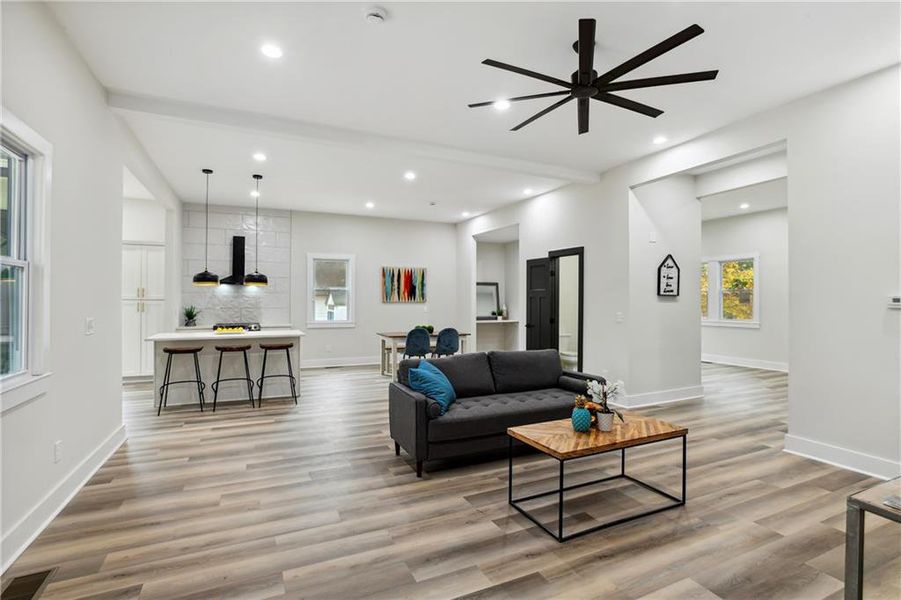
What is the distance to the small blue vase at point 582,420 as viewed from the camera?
9.60ft

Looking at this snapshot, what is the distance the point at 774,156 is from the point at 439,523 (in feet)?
18.0

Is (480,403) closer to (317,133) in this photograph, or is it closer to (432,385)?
(432,385)

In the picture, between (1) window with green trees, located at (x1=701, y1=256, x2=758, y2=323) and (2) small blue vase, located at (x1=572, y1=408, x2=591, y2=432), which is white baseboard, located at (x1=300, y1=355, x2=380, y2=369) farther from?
(1) window with green trees, located at (x1=701, y1=256, x2=758, y2=323)

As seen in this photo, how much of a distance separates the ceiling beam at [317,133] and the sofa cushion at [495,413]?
2.83m

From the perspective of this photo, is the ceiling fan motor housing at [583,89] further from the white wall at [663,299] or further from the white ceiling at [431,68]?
the white wall at [663,299]

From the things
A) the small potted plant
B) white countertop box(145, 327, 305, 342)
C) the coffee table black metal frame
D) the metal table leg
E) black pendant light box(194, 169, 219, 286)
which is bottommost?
the coffee table black metal frame

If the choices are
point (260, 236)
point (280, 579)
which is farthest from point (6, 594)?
point (260, 236)

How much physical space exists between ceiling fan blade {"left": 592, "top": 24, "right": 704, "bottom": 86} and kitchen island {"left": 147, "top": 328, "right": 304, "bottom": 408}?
455 cm

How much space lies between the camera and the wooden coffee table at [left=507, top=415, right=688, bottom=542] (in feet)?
8.50

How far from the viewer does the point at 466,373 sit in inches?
164

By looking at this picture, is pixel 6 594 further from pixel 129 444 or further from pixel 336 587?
pixel 129 444

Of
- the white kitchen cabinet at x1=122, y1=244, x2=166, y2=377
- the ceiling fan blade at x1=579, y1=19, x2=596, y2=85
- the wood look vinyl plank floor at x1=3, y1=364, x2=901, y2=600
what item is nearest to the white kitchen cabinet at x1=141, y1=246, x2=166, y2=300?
the white kitchen cabinet at x1=122, y1=244, x2=166, y2=377

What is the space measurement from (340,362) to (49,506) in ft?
21.0

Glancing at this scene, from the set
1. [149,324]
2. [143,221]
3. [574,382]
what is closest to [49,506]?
[574,382]
